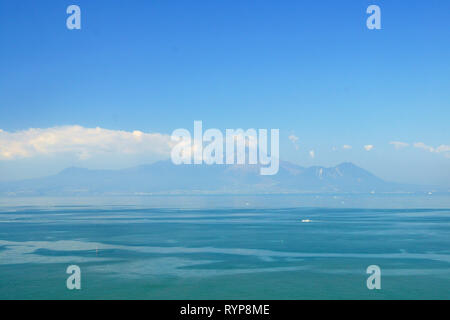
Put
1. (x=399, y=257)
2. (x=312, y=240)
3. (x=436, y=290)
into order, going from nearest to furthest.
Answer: (x=436, y=290), (x=399, y=257), (x=312, y=240)

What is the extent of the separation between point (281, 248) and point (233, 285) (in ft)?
82.6

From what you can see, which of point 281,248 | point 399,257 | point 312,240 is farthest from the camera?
point 312,240
